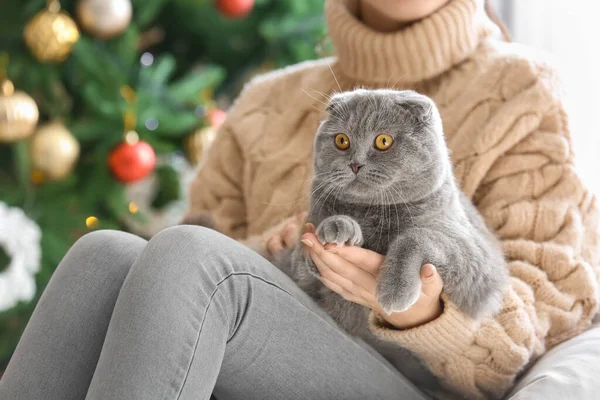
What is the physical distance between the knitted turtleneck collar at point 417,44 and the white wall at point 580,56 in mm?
717

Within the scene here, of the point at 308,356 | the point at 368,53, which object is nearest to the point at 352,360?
the point at 308,356

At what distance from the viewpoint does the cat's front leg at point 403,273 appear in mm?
891

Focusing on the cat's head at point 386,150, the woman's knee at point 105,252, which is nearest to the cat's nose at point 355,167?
the cat's head at point 386,150

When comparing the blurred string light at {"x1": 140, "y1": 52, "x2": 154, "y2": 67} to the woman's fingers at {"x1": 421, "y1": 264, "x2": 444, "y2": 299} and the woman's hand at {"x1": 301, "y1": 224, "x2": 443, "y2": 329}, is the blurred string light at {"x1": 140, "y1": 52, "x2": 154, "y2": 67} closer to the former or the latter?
the woman's hand at {"x1": 301, "y1": 224, "x2": 443, "y2": 329}

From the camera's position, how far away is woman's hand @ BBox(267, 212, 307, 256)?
1199mm

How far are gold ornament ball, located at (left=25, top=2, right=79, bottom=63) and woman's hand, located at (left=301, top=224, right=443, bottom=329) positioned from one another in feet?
3.78

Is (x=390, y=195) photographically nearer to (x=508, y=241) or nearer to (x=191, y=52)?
(x=508, y=241)

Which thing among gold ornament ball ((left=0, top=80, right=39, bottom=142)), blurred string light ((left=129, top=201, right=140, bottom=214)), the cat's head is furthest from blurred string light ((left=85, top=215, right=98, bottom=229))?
the cat's head

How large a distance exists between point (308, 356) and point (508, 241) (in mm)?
398

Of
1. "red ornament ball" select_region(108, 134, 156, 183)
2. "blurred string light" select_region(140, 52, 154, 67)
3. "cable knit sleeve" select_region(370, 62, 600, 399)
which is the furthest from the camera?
"blurred string light" select_region(140, 52, 154, 67)

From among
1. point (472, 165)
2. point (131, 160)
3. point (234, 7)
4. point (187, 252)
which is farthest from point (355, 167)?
point (234, 7)

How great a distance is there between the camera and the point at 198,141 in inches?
83.7

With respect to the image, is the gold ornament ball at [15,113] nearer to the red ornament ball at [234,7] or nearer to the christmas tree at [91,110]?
the christmas tree at [91,110]

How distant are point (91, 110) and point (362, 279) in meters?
1.30
